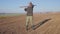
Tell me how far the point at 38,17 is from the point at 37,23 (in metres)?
0.43

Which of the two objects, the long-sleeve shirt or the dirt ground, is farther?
the long-sleeve shirt

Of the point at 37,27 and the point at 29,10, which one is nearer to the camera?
the point at 29,10

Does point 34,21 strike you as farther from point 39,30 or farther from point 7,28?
point 7,28

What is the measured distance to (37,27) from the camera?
16.8 feet

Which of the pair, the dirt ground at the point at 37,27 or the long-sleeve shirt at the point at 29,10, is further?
the long-sleeve shirt at the point at 29,10

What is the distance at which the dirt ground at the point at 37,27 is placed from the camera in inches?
190

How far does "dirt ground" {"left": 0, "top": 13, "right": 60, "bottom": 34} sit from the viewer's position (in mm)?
4817

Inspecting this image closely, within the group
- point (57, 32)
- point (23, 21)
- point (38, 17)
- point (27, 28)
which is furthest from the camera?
point (38, 17)

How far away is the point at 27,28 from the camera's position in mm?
4988

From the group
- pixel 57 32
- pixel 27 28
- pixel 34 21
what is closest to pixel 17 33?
pixel 27 28

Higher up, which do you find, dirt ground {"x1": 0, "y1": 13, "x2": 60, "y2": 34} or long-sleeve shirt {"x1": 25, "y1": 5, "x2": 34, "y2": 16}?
long-sleeve shirt {"x1": 25, "y1": 5, "x2": 34, "y2": 16}

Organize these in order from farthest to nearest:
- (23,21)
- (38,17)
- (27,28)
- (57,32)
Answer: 1. (38,17)
2. (23,21)
3. (27,28)
4. (57,32)

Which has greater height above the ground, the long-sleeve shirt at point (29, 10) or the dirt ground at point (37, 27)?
the long-sleeve shirt at point (29, 10)

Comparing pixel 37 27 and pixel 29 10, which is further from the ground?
pixel 29 10
